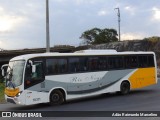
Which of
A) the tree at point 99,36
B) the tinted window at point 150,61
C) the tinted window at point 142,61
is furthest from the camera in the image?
the tree at point 99,36

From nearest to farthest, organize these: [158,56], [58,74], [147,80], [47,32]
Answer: [58,74] < [147,80] < [47,32] < [158,56]

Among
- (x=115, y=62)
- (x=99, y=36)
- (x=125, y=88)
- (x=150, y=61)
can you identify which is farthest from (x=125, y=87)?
(x=99, y=36)

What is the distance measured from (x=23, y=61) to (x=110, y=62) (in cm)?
581

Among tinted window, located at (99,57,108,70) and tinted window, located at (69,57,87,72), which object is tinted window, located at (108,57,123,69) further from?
tinted window, located at (69,57,87,72)

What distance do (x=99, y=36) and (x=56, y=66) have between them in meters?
92.7

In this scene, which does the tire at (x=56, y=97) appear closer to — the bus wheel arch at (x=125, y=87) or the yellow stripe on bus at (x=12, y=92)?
the yellow stripe on bus at (x=12, y=92)

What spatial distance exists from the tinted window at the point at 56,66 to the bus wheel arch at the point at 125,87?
4.49m

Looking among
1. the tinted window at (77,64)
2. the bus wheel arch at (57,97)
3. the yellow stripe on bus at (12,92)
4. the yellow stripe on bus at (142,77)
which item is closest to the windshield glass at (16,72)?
the yellow stripe on bus at (12,92)

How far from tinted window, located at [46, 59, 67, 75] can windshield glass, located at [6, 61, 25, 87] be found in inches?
54.3

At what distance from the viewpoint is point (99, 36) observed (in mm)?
111250

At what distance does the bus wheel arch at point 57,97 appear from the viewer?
61.4ft

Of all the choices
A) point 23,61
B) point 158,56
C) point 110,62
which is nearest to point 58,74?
point 23,61

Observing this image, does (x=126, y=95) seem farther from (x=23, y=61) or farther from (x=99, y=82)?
Answer: (x=23, y=61)

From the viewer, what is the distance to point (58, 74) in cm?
1911
